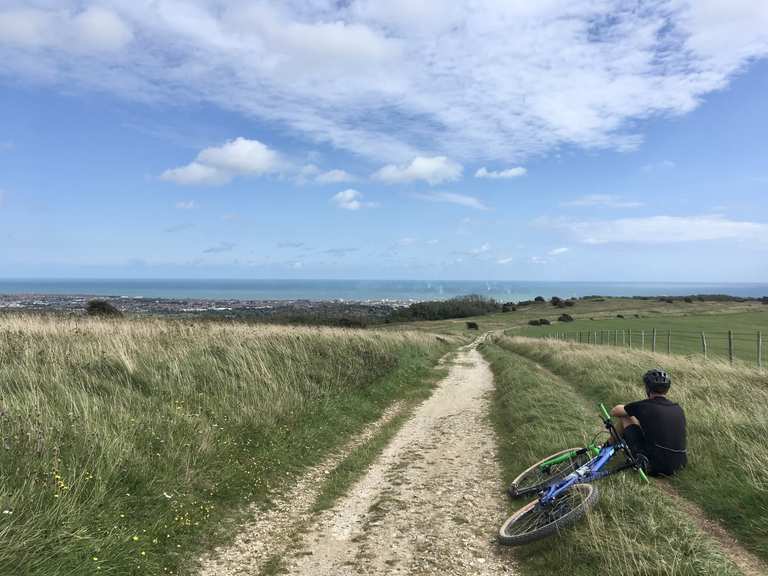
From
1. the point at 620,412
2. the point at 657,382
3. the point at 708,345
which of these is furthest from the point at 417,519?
the point at 708,345

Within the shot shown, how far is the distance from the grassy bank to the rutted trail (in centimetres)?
123

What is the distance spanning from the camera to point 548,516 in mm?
5512

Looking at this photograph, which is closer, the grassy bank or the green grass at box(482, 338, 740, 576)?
the green grass at box(482, 338, 740, 576)

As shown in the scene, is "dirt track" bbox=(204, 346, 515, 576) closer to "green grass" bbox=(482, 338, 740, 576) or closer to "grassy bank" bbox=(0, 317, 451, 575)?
"green grass" bbox=(482, 338, 740, 576)

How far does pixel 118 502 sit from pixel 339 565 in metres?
2.43

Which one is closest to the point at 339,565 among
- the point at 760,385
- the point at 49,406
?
the point at 49,406

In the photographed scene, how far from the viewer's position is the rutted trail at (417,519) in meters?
5.06

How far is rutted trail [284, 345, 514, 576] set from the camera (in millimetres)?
5062

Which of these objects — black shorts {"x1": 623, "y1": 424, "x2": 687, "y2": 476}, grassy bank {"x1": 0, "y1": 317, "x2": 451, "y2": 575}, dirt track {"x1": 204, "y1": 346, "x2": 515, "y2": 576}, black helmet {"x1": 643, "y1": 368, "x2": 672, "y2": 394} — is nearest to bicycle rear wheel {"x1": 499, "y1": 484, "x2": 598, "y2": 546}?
dirt track {"x1": 204, "y1": 346, "x2": 515, "y2": 576}

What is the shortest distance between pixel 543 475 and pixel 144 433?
18.5 feet

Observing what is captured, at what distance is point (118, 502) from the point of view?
5.19 m

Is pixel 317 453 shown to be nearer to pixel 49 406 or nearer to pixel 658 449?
pixel 49 406

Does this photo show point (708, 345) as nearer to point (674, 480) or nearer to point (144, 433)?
point (674, 480)

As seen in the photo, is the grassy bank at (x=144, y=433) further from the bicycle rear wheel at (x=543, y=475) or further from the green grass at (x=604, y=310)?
the green grass at (x=604, y=310)
